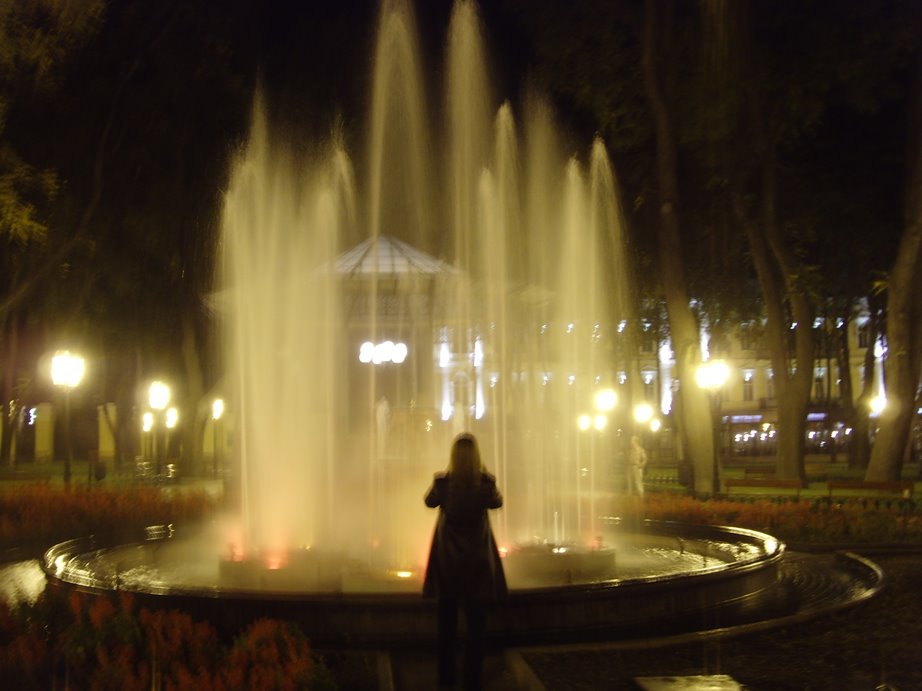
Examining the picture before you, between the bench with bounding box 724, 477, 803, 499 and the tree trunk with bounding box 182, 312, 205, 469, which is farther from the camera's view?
the tree trunk with bounding box 182, 312, 205, 469

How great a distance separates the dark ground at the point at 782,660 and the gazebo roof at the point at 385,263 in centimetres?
1464

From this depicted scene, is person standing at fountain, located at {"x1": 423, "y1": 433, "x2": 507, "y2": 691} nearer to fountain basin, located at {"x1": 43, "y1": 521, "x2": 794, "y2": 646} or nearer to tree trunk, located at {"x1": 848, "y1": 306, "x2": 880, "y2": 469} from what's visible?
fountain basin, located at {"x1": 43, "y1": 521, "x2": 794, "y2": 646}

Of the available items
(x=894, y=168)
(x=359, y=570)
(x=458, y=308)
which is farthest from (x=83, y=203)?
(x=894, y=168)

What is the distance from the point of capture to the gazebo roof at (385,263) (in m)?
23.5

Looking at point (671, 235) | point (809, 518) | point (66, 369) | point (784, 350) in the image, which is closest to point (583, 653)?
point (809, 518)

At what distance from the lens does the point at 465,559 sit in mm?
7320

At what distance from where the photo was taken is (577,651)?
8555 mm

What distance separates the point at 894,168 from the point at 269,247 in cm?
1810

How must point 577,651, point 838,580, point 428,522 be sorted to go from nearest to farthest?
point 577,651, point 838,580, point 428,522

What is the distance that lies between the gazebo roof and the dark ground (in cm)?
1464

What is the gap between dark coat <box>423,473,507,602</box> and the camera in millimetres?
7324

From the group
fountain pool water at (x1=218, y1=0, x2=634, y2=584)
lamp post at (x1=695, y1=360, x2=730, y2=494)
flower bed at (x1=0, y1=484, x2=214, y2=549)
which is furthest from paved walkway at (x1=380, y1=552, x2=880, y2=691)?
lamp post at (x1=695, y1=360, x2=730, y2=494)

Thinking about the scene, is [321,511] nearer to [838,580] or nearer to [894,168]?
[838,580]

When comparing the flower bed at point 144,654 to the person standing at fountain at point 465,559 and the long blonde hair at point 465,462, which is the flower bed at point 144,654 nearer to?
the person standing at fountain at point 465,559
